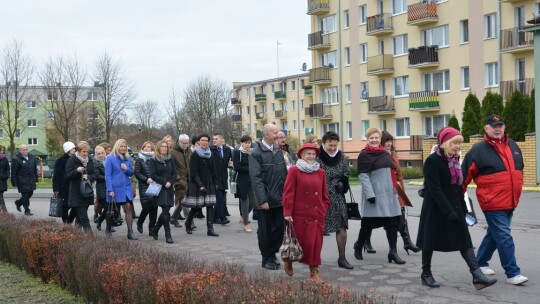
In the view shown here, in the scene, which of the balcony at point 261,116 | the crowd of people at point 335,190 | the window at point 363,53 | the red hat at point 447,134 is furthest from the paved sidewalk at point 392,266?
the balcony at point 261,116

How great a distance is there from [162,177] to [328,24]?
1926 inches

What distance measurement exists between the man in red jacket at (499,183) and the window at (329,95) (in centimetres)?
5232

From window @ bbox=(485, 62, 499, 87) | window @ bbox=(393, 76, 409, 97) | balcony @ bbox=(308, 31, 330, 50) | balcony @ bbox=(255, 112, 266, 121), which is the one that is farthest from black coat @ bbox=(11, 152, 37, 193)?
balcony @ bbox=(255, 112, 266, 121)

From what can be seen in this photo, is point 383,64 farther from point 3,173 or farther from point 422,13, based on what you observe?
point 3,173

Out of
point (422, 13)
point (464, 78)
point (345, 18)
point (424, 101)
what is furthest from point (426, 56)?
point (345, 18)

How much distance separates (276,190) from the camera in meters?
9.86

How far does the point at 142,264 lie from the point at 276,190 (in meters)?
3.27

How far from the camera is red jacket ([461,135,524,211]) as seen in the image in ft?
27.7

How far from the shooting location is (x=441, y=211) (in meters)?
8.23

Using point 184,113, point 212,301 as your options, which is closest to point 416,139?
point 184,113

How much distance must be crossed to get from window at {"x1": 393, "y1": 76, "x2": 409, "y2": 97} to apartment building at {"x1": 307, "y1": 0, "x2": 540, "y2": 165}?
0.07 meters

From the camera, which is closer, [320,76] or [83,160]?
[83,160]

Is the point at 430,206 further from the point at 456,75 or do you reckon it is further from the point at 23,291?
the point at 456,75

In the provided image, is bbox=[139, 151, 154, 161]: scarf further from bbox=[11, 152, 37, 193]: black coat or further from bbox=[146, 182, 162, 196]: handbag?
bbox=[11, 152, 37, 193]: black coat
